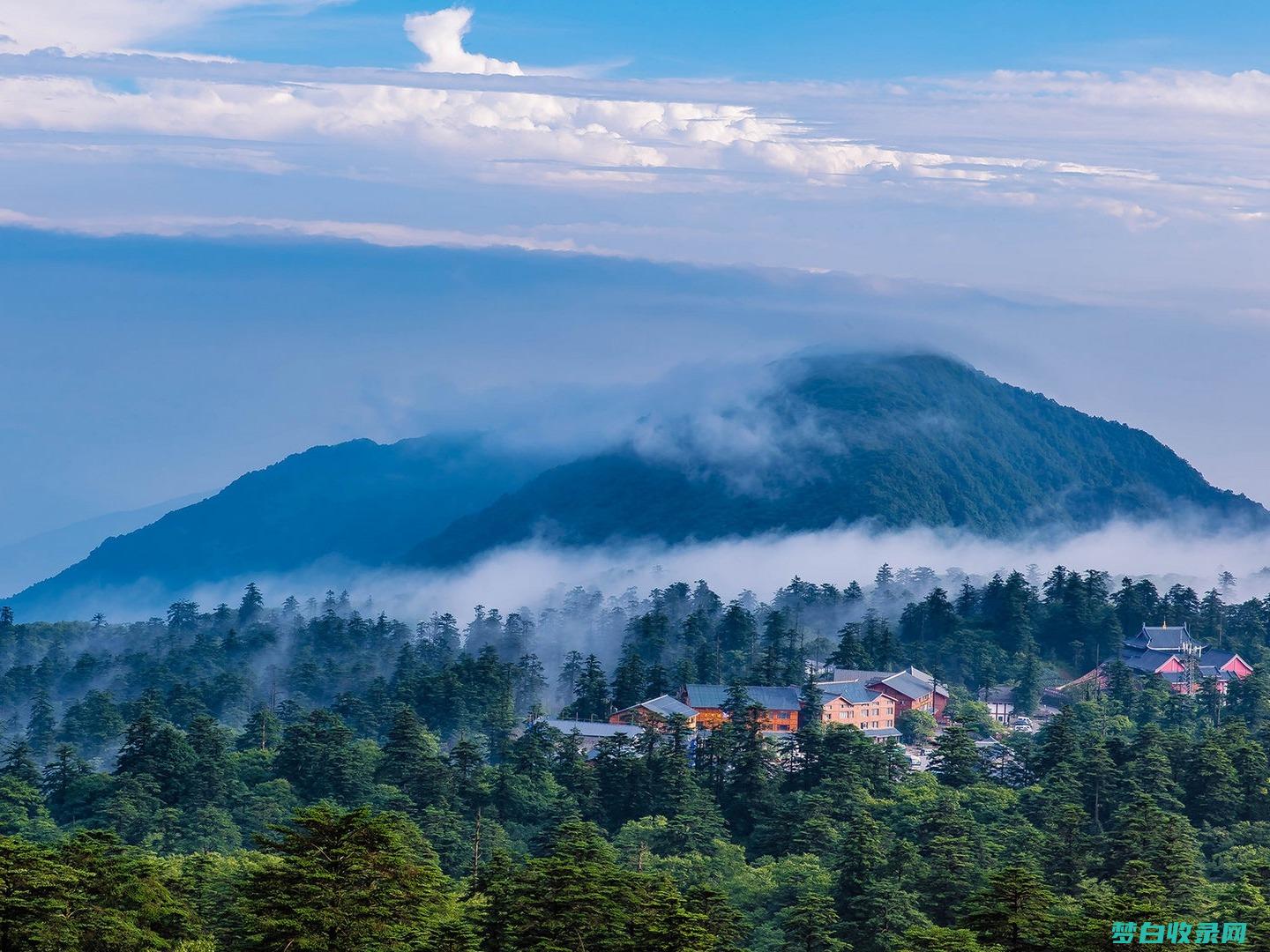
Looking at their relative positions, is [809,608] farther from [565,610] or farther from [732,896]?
[732,896]

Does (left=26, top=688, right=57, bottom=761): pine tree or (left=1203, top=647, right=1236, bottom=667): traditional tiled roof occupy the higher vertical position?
(left=1203, top=647, right=1236, bottom=667): traditional tiled roof

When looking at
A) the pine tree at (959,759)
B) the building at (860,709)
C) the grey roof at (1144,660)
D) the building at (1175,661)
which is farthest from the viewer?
the grey roof at (1144,660)

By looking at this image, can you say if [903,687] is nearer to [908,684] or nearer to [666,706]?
[908,684]

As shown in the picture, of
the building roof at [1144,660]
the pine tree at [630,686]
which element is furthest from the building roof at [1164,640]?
the pine tree at [630,686]

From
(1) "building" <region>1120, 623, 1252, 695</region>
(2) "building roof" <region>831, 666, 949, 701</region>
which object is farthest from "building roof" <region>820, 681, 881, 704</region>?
(1) "building" <region>1120, 623, 1252, 695</region>

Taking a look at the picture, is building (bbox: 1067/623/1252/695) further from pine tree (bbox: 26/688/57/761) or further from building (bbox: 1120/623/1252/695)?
pine tree (bbox: 26/688/57/761)

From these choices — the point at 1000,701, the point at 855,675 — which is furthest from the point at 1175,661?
the point at 855,675

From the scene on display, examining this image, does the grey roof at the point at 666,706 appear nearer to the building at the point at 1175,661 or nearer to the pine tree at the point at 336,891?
the building at the point at 1175,661

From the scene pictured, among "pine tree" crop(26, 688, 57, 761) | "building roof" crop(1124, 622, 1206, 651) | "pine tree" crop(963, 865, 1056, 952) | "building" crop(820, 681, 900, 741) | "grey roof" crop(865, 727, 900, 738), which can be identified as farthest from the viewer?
"building roof" crop(1124, 622, 1206, 651)
